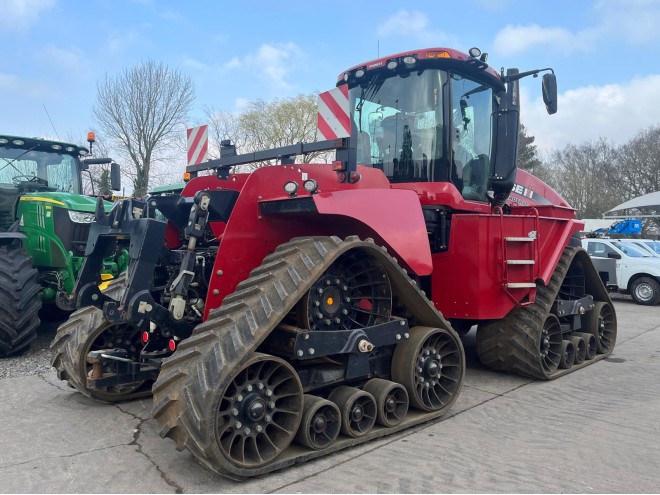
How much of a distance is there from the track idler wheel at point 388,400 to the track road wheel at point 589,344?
3.62m

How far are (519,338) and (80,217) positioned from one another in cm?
597

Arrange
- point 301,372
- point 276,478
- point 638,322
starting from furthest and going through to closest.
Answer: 1. point 638,322
2. point 301,372
3. point 276,478

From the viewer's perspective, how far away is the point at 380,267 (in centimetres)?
414

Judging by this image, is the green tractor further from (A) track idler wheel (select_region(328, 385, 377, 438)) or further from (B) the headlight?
(A) track idler wheel (select_region(328, 385, 377, 438))

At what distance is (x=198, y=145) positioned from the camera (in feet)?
16.5

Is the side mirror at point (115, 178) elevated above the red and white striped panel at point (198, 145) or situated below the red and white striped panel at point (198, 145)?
above

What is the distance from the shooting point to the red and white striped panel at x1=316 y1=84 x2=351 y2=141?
159 inches

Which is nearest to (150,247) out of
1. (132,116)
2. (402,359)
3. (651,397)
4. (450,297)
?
(402,359)

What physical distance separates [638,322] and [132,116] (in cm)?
2213

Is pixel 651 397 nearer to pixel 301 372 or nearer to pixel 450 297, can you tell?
pixel 450 297

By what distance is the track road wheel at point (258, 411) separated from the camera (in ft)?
10.5

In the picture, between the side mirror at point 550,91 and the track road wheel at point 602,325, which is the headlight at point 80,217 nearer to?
the side mirror at point 550,91

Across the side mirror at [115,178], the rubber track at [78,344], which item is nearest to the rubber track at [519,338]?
the rubber track at [78,344]

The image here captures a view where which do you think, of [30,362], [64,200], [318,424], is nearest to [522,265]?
[318,424]
